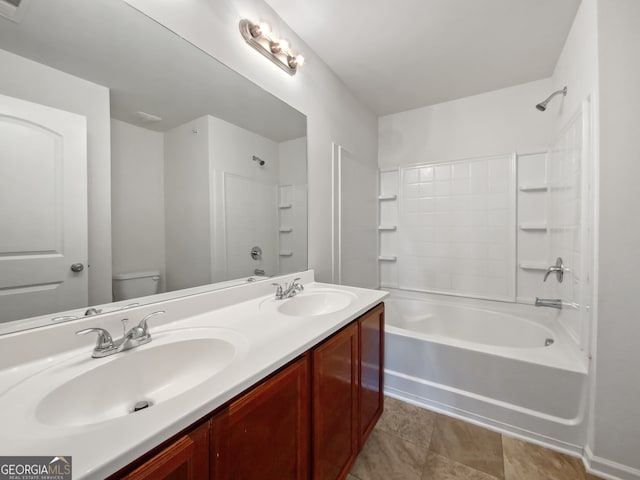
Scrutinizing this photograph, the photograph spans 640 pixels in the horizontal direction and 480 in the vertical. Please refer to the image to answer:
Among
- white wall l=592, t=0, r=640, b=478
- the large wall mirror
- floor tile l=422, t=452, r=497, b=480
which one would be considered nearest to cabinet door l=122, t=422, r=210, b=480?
the large wall mirror

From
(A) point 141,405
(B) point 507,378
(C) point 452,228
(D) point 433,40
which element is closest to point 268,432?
(A) point 141,405

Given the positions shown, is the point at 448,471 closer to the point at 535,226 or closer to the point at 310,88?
the point at 535,226

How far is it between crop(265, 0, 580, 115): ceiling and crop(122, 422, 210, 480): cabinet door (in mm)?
1996

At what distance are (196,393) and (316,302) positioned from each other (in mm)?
1002

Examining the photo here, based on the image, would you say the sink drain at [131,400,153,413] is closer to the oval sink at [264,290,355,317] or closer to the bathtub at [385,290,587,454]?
the oval sink at [264,290,355,317]

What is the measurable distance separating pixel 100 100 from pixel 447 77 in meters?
2.40

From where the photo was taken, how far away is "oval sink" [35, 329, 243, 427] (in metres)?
0.60

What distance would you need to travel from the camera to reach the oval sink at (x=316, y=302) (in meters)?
1.36

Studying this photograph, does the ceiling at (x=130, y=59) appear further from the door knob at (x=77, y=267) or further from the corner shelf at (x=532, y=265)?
the corner shelf at (x=532, y=265)

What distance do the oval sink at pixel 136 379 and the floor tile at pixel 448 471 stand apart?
1.23 metres

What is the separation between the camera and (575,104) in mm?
1543

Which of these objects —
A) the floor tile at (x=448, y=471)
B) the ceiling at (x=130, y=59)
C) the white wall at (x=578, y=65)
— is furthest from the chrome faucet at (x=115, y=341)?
the white wall at (x=578, y=65)

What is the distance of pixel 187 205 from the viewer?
113 cm

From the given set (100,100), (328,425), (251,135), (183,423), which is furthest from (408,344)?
(100,100)
